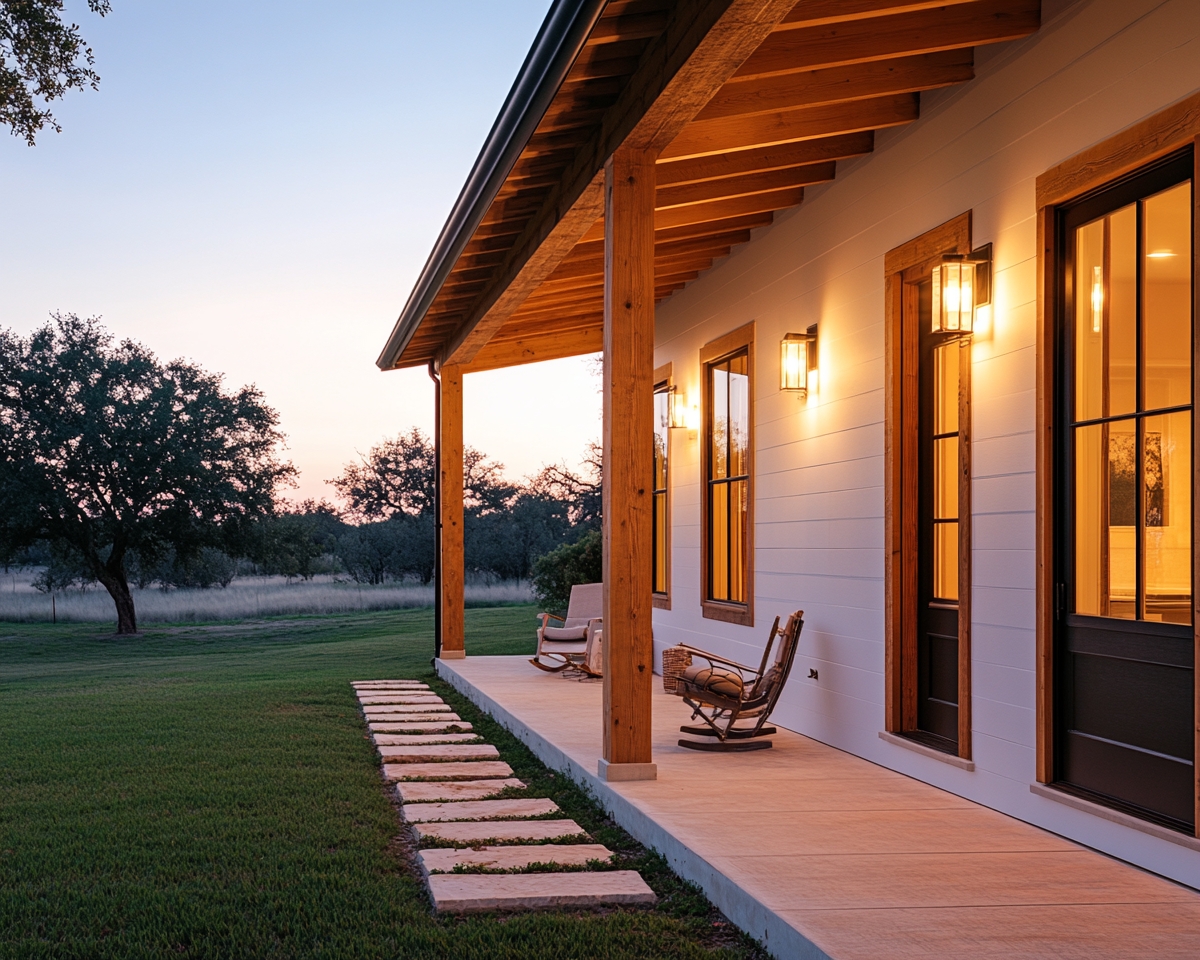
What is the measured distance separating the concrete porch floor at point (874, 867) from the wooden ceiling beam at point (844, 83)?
295 cm

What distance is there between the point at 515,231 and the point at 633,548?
2.78 metres

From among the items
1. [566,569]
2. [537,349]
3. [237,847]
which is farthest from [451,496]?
[237,847]

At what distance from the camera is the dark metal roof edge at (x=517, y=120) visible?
13.4 feet

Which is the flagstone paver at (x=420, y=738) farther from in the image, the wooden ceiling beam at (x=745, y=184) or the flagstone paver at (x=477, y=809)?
the wooden ceiling beam at (x=745, y=184)

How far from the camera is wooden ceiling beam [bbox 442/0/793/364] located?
377cm

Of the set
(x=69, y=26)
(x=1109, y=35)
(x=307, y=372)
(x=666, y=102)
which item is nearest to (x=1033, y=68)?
(x=1109, y=35)

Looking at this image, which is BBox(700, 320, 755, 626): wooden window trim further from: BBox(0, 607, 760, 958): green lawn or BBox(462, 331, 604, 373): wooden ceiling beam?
BBox(462, 331, 604, 373): wooden ceiling beam

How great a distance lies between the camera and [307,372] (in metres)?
23.2

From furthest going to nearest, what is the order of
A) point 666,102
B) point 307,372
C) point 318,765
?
point 307,372 → point 318,765 → point 666,102

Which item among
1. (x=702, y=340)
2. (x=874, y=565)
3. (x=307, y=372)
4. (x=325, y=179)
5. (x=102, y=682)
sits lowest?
(x=102, y=682)

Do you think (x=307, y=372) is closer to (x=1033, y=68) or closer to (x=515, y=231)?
(x=515, y=231)

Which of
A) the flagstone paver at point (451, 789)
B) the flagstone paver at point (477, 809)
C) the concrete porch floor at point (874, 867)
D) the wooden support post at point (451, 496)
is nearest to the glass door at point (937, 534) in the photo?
the concrete porch floor at point (874, 867)

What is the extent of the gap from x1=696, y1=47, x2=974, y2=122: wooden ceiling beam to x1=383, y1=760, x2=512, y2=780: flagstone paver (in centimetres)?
349

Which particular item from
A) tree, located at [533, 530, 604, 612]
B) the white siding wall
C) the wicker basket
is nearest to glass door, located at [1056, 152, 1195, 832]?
the white siding wall
